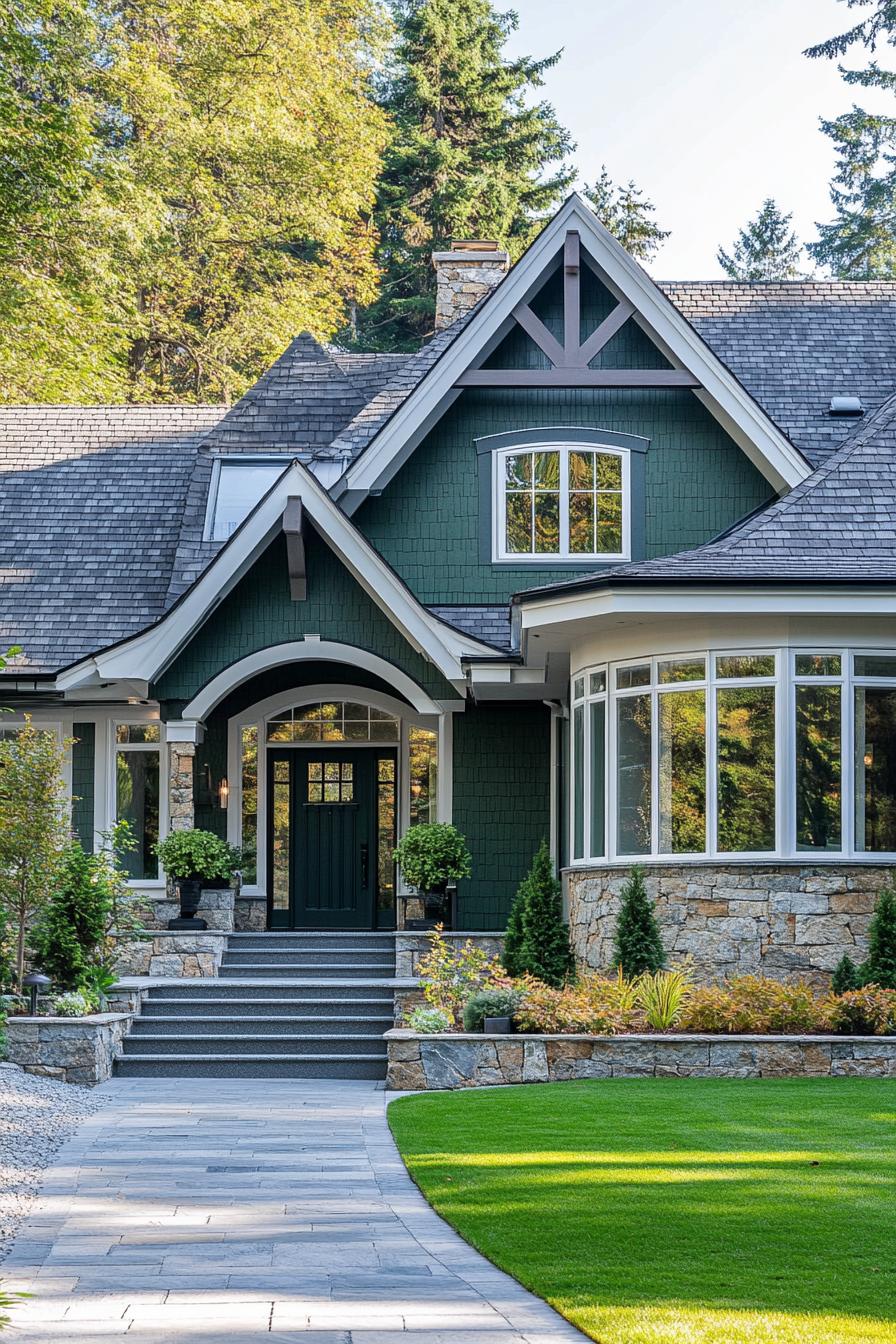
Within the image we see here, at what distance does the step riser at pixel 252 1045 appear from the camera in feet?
44.7

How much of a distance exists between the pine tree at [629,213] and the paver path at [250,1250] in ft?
117

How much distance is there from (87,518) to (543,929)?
8.25m

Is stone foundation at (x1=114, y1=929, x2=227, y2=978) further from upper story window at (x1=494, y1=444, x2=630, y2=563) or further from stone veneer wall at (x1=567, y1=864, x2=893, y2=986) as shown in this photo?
upper story window at (x1=494, y1=444, x2=630, y2=563)

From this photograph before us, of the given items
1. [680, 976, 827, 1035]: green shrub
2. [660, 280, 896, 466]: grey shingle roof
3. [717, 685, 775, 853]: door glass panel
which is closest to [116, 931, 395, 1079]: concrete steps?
[680, 976, 827, 1035]: green shrub

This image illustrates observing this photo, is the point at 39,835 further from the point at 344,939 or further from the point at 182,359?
the point at 182,359

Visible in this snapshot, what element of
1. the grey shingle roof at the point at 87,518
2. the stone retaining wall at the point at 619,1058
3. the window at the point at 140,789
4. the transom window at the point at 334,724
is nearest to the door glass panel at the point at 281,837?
the transom window at the point at 334,724

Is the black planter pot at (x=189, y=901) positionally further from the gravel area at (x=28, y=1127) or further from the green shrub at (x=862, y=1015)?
the green shrub at (x=862, y=1015)

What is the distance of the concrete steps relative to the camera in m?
13.3

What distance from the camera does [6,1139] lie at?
31.1ft

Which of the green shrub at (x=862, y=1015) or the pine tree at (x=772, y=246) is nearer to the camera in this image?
the green shrub at (x=862, y=1015)

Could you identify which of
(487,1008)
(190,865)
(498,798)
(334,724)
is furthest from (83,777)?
(487,1008)

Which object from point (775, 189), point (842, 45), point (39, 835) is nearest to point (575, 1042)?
point (39, 835)

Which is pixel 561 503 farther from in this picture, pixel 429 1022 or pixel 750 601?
pixel 429 1022

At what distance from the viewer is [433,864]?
53.3 ft
